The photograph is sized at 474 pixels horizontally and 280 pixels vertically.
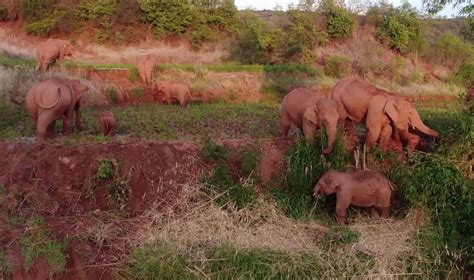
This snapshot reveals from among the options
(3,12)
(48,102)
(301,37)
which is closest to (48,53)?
(48,102)

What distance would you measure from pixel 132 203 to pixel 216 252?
1927 mm

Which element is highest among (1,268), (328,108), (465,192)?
(328,108)

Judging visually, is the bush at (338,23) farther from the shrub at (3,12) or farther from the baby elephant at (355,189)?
the baby elephant at (355,189)

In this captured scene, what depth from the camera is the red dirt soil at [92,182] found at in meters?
8.04

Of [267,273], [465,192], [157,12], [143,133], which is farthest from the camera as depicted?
[157,12]

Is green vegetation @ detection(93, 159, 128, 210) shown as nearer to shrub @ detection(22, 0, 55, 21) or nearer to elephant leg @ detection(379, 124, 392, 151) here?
elephant leg @ detection(379, 124, 392, 151)

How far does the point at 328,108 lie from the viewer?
9227 mm

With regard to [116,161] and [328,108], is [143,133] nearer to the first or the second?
[116,161]

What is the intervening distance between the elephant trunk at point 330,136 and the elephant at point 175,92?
796 cm

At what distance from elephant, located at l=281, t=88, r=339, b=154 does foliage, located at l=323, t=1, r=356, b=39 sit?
21.1 meters

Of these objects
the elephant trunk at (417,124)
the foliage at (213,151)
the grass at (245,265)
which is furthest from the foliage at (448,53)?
the grass at (245,265)

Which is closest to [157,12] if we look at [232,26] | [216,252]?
[232,26]

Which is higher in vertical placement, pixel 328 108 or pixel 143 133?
pixel 328 108

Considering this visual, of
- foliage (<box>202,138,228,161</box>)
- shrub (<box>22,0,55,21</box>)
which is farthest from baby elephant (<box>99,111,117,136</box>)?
shrub (<box>22,0,55,21</box>)
